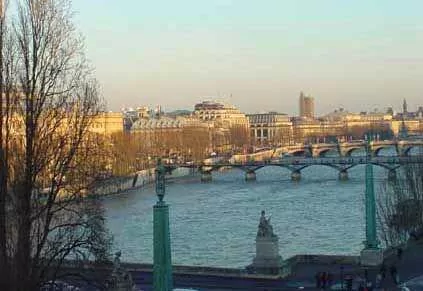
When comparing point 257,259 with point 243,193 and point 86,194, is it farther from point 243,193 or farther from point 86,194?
point 243,193

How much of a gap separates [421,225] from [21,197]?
934 cm

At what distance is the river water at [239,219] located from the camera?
14.5 metres

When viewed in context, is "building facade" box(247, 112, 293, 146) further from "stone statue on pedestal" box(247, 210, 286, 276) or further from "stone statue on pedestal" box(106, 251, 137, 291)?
"stone statue on pedestal" box(106, 251, 137, 291)

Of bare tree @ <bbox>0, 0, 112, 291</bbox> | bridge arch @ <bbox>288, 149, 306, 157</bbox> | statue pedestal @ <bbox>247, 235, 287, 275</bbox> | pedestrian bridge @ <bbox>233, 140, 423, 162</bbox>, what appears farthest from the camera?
bridge arch @ <bbox>288, 149, 306, 157</bbox>

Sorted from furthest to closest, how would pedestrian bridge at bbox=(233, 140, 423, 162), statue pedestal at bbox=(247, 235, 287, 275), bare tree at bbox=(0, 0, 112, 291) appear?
pedestrian bridge at bbox=(233, 140, 423, 162) < statue pedestal at bbox=(247, 235, 287, 275) < bare tree at bbox=(0, 0, 112, 291)

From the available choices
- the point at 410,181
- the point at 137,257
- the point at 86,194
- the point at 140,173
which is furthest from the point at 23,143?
the point at 140,173

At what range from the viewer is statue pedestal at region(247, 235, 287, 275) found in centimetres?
930

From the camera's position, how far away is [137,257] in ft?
46.1

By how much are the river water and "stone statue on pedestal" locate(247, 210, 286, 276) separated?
10.7ft

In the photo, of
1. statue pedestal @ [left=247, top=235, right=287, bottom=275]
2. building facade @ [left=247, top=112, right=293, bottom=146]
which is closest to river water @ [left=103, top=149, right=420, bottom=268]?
statue pedestal @ [left=247, top=235, right=287, bottom=275]

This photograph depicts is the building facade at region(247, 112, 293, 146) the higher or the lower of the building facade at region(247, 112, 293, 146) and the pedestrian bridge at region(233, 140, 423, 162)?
the higher

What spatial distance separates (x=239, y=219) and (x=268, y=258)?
10.3 m

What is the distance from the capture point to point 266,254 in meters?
9.41

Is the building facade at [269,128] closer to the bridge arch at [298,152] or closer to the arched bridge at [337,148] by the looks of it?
the bridge arch at [298,152]
